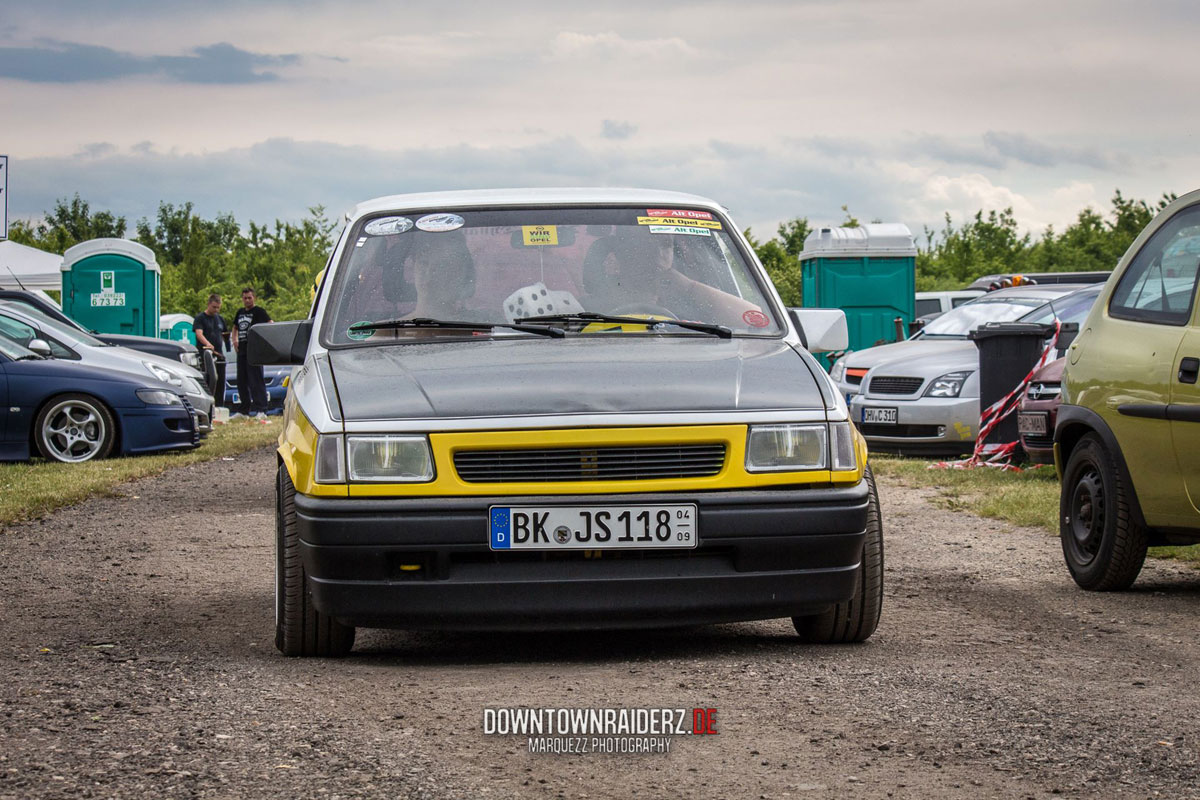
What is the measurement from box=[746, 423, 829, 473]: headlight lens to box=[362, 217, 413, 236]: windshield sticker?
1910 mm

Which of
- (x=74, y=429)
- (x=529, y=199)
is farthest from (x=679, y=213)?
(x=74, y=429)

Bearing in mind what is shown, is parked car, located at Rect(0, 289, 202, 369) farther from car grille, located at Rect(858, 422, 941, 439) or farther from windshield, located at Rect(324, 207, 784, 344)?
windshield, located at Rect(324, 207, 784, 344)

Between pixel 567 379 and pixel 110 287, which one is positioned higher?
pixel 110 287

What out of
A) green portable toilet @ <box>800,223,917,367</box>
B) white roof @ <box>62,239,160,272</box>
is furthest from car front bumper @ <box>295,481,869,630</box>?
white roof @ <box>62,239,160,272</box>

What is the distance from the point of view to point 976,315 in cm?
1661

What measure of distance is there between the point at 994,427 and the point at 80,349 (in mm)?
8853

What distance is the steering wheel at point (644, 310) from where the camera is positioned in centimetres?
586

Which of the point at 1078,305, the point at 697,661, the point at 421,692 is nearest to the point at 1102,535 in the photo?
the point at 697,661

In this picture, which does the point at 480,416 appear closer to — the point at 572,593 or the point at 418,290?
the point at 572,593

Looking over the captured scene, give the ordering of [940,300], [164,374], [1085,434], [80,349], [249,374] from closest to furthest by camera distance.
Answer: [1085,434] → [80,349] → [164,374] → [249,374] → [940,300]

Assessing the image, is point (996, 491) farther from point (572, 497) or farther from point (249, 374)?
point (249, 374)

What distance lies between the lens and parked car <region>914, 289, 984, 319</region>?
93.7 feet

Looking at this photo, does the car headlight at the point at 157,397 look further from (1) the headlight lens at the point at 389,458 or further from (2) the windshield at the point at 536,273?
(1) the headlight lens at the point at 389,458

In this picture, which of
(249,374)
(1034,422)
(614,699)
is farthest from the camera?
(249,374)
